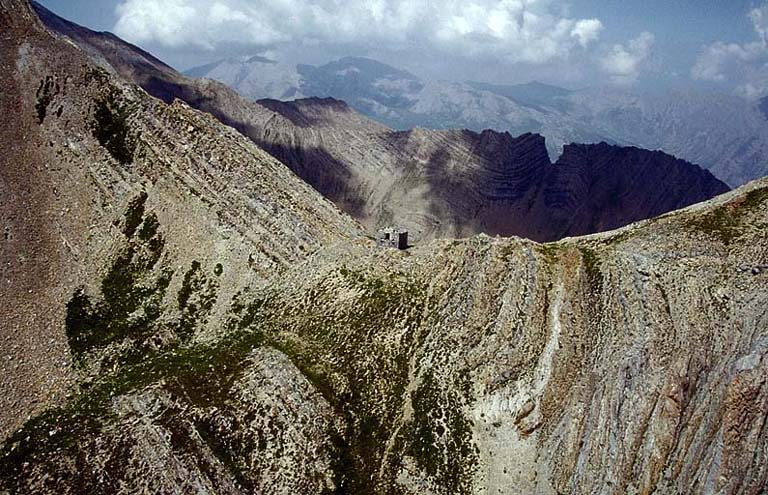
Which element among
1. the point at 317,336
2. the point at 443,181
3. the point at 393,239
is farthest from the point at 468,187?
the point at 317,336

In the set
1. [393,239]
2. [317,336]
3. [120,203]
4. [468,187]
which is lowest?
[317,336]

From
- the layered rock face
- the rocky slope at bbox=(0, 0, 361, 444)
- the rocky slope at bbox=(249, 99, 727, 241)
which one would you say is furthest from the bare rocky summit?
the rocky slope at bbox=(249, 99, 727, 241)

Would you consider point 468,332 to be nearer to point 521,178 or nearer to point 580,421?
point 580,421

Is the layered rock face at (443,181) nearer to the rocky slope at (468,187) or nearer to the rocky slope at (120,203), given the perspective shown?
the rocky slope at (468,187)

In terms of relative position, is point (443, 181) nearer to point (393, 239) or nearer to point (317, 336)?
point (393, 239)

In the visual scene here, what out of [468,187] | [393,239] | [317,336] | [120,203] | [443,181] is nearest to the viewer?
[317,336]

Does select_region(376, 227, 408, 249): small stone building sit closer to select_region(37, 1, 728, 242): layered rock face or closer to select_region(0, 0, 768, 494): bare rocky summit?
select_region(0, 0, 768, 494): bare rocky summit

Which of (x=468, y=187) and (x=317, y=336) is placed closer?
(x=317, y=336)

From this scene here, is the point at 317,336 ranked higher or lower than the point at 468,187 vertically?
lower
